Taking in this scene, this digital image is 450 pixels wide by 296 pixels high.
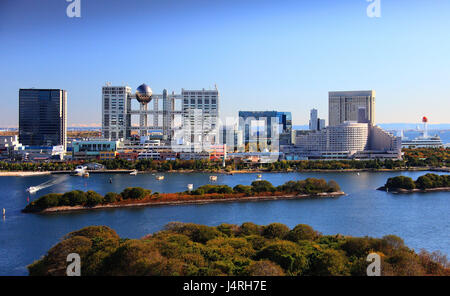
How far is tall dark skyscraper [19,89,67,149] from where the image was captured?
68.1 feet

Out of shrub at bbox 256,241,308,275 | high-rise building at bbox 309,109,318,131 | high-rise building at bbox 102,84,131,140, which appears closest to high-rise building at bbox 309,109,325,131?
high-rise building at bbox 309,109,318,131

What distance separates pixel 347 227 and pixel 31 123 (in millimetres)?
18034

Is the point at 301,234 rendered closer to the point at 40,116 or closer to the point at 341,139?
the point at 341,139

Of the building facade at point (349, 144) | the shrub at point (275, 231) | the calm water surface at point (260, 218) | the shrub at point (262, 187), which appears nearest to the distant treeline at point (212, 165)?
the building facade at point (349, 144)

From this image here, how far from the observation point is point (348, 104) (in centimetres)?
2669

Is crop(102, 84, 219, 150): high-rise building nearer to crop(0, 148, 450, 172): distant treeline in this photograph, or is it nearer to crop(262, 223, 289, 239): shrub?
crop(0, 148, 450, 172): distant treeline

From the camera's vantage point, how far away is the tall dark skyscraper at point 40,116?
68.1 ft

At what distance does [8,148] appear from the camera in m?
18.9

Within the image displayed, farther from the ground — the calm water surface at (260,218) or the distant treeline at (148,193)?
the distant treeline at (148,193)

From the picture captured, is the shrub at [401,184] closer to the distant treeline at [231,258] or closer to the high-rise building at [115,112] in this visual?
the distant treeline at [231,258]

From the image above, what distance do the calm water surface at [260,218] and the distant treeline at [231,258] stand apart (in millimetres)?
978

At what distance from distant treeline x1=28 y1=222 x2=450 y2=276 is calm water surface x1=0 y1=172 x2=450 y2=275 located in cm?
98

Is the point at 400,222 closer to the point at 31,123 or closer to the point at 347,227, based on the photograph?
the point at 347,227
